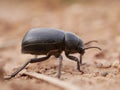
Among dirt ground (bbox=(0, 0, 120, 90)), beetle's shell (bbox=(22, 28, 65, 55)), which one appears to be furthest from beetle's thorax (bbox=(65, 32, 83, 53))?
dirt ground (bbox=(0, 0, 120, 90))

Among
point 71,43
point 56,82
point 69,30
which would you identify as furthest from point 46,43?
point 69,30

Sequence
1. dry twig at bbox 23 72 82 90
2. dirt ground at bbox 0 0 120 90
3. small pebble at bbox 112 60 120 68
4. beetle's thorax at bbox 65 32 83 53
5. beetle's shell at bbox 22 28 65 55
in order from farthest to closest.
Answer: small pebble at bbox 112 60 120 68
beetle's thorax at bbox 65 32 83 53
beetle's shell at bbox 22 28 65 55
dirt ground at bbox 0 0 120 90
dry twig at bbox 23 72 82 90

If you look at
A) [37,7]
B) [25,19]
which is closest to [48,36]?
[25,19]

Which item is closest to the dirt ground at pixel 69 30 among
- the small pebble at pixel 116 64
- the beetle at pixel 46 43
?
the small pebble at pixel 116 64

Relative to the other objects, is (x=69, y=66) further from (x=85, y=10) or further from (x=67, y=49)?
(x=85, y=10)

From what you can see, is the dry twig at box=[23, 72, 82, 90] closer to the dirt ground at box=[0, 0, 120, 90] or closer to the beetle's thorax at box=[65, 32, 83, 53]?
the dirt ground at box=[0, 0, 120, 90]

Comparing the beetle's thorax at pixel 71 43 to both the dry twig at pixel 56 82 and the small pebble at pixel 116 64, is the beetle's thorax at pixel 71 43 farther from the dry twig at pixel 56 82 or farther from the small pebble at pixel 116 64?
the dry twig at pixel 56 82
